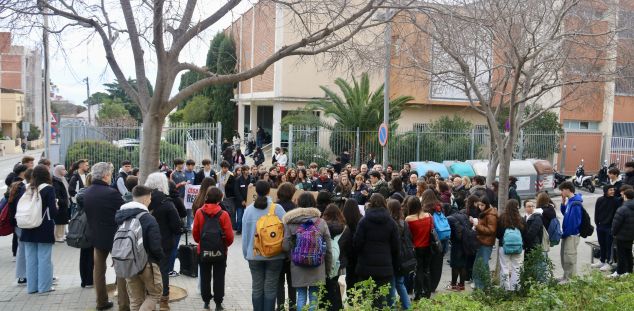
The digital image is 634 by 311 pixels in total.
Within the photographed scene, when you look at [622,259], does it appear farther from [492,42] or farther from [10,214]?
[10,214]

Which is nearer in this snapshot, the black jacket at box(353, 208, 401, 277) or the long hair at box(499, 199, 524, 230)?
the black jacket at box(353, 208, 401, 277)

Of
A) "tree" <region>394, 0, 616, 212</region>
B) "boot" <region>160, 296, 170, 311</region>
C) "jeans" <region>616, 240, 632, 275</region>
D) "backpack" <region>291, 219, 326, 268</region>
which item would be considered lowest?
"boot" <region>160, 296, 170, 311</region>

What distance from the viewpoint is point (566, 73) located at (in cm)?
1343

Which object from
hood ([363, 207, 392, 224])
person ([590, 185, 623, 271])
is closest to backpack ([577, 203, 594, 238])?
person ([590, 185, 623, 271])

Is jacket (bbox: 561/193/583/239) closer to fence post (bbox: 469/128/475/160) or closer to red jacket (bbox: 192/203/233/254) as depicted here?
red jacket (bbox: 192/203/233/254)

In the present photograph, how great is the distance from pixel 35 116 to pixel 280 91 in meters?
56.9

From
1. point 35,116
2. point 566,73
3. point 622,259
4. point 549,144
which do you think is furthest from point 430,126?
point 35,116

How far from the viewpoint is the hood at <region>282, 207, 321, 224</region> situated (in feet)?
20.9

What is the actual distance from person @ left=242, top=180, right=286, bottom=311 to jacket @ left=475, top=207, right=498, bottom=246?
11.3 ft

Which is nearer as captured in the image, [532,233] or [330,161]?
[532,233]

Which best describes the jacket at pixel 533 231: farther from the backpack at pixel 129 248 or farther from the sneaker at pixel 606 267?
the backpack at pixel 129 248

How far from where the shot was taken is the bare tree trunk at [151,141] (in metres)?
7.80

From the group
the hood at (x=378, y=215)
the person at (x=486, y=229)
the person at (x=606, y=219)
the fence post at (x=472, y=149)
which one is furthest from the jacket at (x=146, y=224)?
Result: the fence post at (x=472, y=149)

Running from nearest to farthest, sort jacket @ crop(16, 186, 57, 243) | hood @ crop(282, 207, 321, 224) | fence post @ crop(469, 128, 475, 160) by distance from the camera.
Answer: hood @ crop(282, 207, 321, 224)
jacket @ crop(16, 186, 57, 243)
fence post @ crop(469, 128, 475, 160)
